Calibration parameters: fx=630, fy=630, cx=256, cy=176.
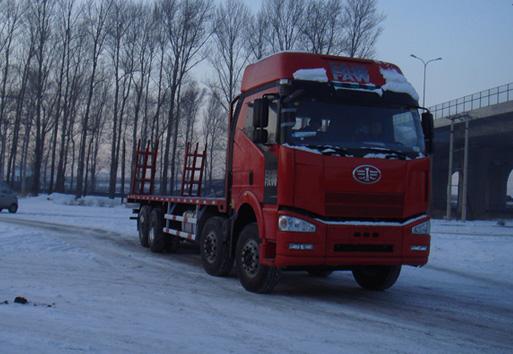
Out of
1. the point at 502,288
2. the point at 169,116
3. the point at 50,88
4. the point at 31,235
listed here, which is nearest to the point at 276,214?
the point at 502,288

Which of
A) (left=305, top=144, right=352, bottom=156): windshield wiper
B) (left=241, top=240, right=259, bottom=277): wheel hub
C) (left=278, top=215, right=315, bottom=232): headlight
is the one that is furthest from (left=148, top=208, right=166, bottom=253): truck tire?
(left=305, top=144, right=352, bottom=156): windshield wiper

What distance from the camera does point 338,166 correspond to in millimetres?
9125

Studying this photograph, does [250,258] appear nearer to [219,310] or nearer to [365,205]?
[219,310]

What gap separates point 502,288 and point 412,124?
14.9 feet

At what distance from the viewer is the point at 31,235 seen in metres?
16.3

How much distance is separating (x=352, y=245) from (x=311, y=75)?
2622 mm

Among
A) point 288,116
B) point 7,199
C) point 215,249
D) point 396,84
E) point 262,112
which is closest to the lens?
point 288,116

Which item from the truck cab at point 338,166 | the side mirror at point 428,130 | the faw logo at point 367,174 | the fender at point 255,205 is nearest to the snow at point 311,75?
the truck cab at point 338,166

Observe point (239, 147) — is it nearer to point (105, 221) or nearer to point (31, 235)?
point (31, 235)

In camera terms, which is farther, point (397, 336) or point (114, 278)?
point (114, 278)

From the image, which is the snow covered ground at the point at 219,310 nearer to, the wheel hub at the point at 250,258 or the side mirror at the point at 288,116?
the wheel hub at the point at 250,258

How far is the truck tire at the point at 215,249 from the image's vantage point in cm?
1140

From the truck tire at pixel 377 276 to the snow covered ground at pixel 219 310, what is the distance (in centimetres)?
17

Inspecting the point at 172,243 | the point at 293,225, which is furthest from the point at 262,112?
the point at 172,243
